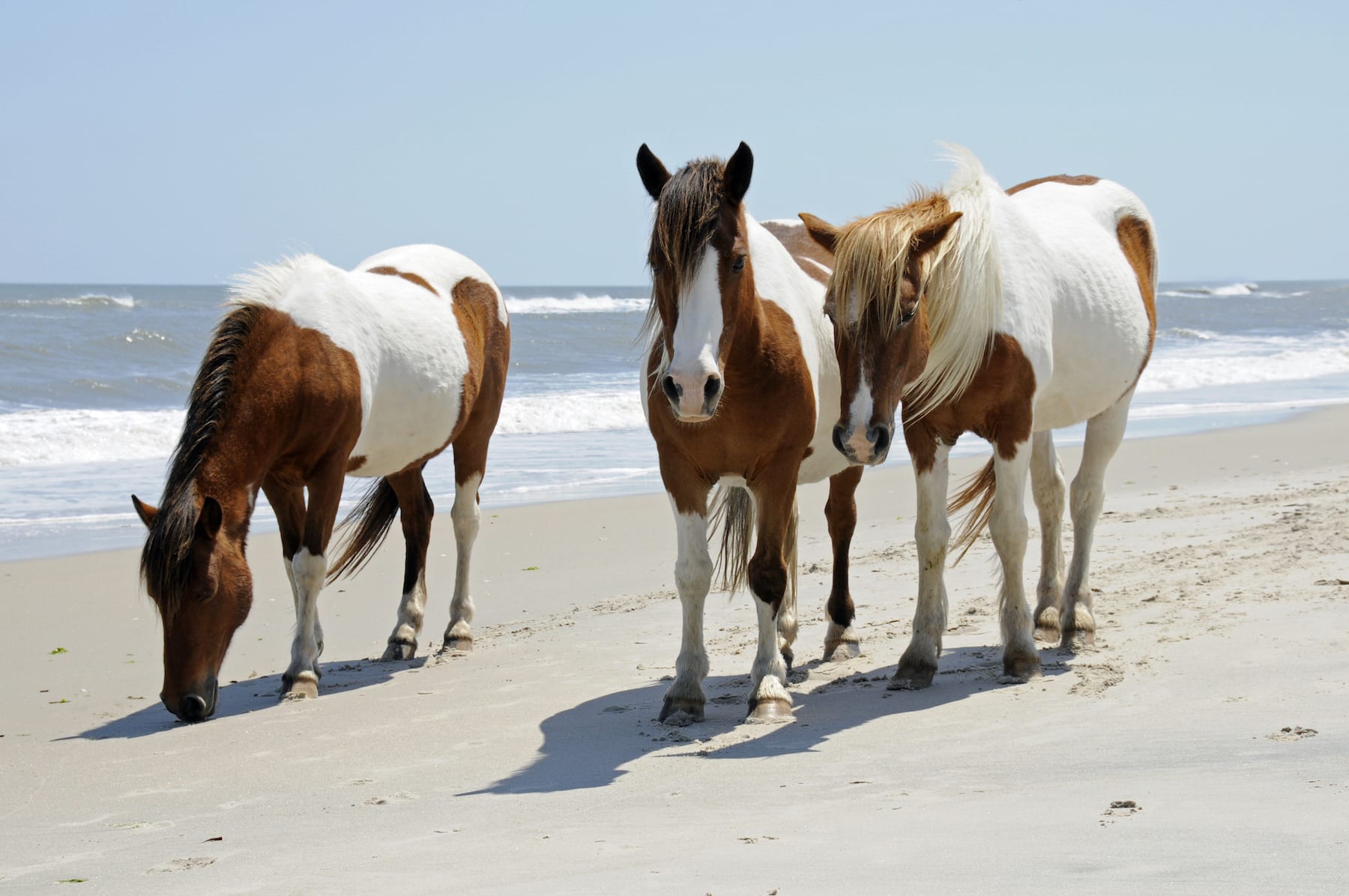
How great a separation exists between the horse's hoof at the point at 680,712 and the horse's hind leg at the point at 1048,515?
1910mm

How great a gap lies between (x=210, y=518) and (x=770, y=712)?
7.05ft

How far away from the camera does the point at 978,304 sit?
4562 millimetres

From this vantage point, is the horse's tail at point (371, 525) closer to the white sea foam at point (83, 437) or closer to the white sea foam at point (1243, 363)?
the white sea foam at point (83, 437)

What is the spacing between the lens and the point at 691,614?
454cm

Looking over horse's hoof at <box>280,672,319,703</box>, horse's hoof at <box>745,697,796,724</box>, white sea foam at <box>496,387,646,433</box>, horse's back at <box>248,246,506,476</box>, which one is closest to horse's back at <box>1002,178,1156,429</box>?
horse's hoof at <box>745,697,796,724</box>

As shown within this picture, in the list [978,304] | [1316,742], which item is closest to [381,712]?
[978,304]

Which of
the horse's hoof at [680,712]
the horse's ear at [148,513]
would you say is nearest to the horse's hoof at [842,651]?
the horse's hoof at [680,712]

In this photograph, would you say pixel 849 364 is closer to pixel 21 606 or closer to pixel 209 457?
pixel 209 457

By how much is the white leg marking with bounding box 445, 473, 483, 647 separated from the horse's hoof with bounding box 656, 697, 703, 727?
1963mm

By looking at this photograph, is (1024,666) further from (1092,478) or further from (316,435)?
(316,435)

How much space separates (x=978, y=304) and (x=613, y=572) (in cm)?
374

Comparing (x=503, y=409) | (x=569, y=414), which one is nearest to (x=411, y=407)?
(x=569, y=414)

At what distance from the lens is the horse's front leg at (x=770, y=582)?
440 cm

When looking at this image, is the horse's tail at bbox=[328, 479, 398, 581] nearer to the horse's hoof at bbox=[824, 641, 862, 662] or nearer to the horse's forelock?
the horse's hoof at bbox=[824, 641, 862, 662]
